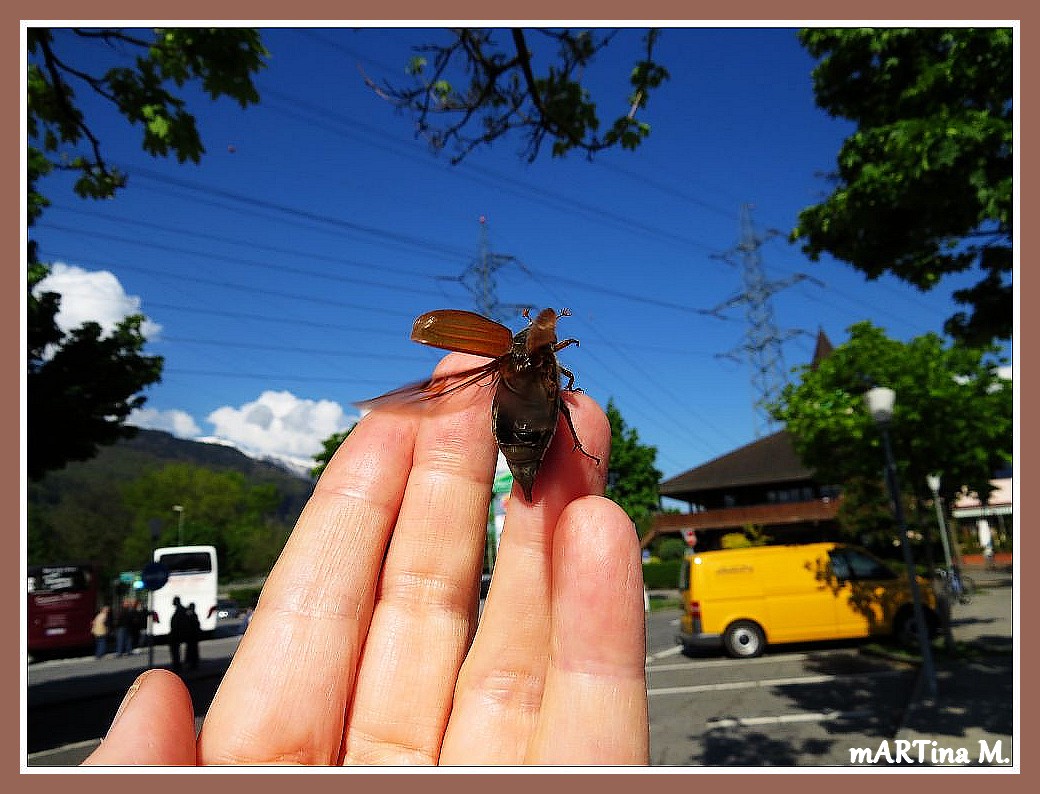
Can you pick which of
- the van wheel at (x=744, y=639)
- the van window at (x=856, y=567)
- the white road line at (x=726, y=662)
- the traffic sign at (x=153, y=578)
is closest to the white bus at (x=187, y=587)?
the traffic sign at (x=153, y=578)

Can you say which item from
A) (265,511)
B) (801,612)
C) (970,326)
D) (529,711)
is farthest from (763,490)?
(265,511)

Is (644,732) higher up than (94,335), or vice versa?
(94,335)

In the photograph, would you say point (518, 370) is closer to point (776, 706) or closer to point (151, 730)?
point (151, 730)

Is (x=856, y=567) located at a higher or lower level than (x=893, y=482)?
lower

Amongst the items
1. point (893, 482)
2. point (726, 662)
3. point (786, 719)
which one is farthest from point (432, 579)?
point (726, 662)

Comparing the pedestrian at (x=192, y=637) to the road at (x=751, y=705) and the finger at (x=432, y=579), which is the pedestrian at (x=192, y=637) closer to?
the road at (x=751, y=705)

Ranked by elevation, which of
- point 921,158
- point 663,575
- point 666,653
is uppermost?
point 921,158

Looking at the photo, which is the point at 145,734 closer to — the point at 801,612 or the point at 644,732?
the point at 644,732
